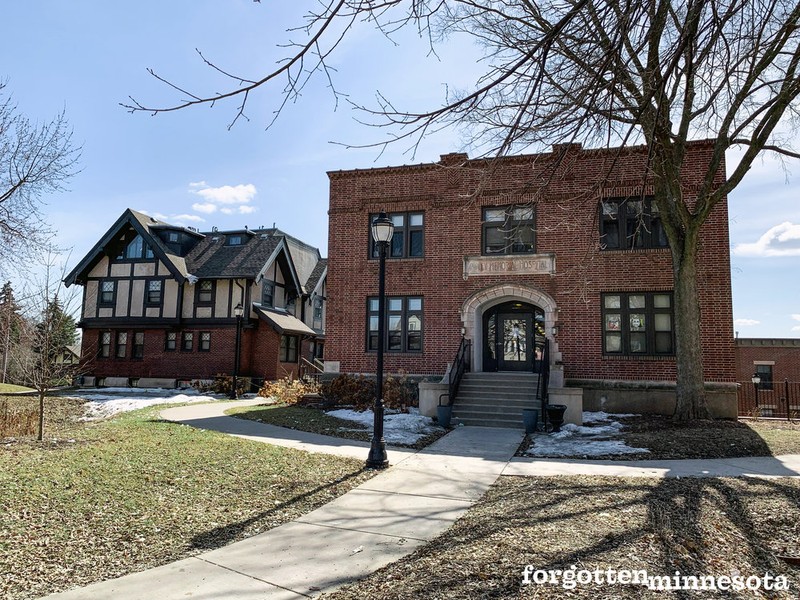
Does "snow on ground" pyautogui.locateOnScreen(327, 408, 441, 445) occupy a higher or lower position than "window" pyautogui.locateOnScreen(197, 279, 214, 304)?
lower

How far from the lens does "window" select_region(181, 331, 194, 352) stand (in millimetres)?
27625

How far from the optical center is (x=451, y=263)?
59.4 ft

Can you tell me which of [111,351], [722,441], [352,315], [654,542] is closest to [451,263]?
[352,315]

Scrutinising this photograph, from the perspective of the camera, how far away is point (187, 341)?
27.8m

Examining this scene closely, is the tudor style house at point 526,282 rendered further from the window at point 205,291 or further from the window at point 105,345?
the window at point 105,345

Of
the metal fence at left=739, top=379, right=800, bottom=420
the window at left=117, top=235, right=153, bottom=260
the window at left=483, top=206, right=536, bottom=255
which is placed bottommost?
the metal fence at left=739, top=379, right=800, bottom=420

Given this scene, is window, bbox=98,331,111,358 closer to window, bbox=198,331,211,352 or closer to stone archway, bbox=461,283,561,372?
window, bbox=198,331,211,352

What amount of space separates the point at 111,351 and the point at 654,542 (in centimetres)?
2947

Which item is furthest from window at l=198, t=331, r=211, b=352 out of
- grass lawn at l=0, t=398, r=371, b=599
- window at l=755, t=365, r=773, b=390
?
window at l=755, t=365, r=773, b=390

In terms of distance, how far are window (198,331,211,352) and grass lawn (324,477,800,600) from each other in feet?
76.6

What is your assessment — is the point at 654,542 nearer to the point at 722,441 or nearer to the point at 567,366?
the point at 722,441

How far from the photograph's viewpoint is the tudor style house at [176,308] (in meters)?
27.2

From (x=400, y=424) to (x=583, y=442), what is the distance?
14.6 feet

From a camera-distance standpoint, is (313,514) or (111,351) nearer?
(313,514)
